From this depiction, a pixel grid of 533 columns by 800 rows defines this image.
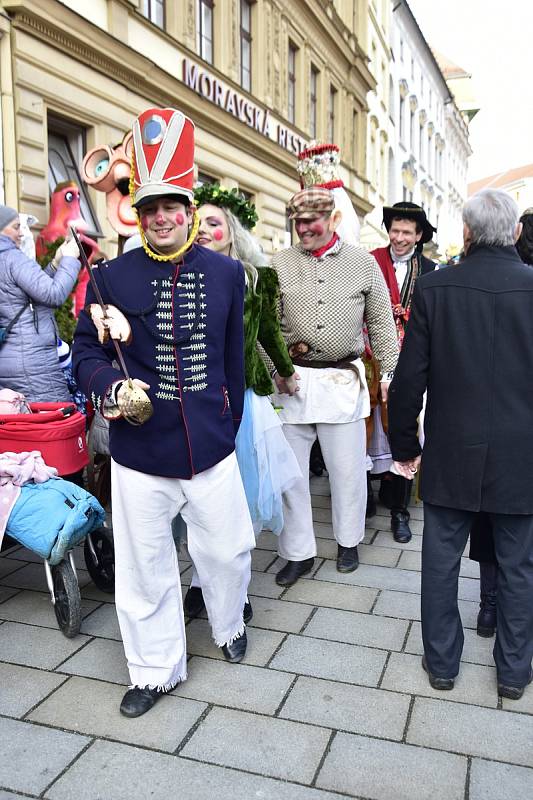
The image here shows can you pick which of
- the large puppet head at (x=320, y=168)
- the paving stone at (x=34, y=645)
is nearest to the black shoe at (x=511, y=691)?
the paving stone at (x=34, y=645)

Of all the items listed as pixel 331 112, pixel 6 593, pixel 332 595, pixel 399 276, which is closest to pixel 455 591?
pixel 332 595

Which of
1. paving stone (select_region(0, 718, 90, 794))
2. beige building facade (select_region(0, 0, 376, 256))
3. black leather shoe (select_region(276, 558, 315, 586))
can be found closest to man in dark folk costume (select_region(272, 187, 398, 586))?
black leather shoe (select_region(276, 558, 315, 586))

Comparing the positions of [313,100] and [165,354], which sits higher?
[313,100]

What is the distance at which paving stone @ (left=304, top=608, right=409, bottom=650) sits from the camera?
3.33 metres

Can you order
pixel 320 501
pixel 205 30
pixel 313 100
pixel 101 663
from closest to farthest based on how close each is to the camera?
pixel 101 663 < pixel 320 501 < pixel 205 30 < pixel 313 100

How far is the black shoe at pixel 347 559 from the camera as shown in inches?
165

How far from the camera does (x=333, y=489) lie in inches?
167

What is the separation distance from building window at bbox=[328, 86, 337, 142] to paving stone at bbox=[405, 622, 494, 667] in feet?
64.5

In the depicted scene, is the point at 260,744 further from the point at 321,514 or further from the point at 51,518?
the point at 321,514

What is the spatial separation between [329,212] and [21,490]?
6.60 ft

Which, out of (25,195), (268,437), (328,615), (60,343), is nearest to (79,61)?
(25,195)

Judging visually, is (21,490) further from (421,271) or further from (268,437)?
(421,271)

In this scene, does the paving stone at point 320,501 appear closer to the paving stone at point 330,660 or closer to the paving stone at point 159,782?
the paving stone at point 330,660

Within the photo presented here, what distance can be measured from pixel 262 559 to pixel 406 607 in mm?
989
